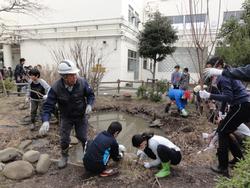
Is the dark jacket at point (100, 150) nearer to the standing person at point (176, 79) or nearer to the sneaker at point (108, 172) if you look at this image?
the sneaker at point (108, 172)

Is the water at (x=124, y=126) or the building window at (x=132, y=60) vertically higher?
the building window at (x=132, y=60)

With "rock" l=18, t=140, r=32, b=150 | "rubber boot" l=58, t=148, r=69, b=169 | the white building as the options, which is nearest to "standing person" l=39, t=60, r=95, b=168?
"rubber boot" l=58, t=148, r=69, b=169

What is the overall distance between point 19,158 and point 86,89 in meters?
1.65

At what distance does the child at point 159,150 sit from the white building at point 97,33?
33.0 ft

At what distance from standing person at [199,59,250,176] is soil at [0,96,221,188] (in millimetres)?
383

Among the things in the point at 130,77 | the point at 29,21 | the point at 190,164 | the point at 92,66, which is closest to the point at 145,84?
the point at 92,66

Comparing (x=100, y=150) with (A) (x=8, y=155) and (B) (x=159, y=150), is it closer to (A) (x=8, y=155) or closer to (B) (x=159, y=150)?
(B) (x=159, y=150)

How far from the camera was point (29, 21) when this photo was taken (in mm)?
16047

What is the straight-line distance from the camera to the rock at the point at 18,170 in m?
3.13

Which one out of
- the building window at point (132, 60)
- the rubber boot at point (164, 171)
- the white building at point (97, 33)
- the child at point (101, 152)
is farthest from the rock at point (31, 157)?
the building window at point (132, 60)

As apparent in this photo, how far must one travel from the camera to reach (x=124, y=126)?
21.9 feet

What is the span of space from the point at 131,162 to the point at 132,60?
13.8 metres

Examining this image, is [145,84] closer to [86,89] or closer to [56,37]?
[86,89]

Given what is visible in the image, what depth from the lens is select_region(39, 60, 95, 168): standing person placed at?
3.09 metres
